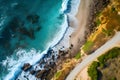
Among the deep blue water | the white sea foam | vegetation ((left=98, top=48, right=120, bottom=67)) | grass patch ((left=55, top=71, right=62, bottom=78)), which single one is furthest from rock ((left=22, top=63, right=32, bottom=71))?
the white sea foam

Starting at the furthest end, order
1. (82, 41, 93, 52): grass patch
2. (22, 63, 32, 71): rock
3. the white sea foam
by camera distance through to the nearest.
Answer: the white sea foam < (22, 63, 32, 71): rock < (82, 41, 93, 52): grass patch

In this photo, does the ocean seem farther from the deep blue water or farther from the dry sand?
the dry sand

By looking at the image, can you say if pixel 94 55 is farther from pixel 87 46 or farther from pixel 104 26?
pixel 104 26

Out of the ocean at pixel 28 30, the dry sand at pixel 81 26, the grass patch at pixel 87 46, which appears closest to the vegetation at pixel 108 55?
the grass patch at pixel 87 46

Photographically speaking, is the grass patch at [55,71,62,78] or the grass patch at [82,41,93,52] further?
the grass patch at [82,41,93,52]

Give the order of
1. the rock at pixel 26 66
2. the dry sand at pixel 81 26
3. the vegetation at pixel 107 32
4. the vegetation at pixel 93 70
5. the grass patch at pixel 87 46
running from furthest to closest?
the dry sand at pixel 81 26 < the rock at pixel 26 66 < the vegetation at pixel 107 32 < the grass patch at pixel 87 46 < the vegetation at pixel 93 70

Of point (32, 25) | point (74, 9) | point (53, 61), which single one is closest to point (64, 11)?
point (74, 9)

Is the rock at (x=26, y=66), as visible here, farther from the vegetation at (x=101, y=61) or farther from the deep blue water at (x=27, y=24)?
the vegetation at (x=101, y=61)
